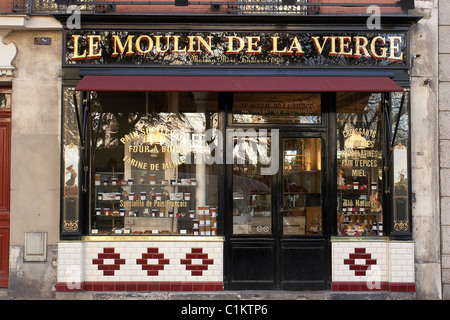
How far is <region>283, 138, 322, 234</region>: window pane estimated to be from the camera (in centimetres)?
814

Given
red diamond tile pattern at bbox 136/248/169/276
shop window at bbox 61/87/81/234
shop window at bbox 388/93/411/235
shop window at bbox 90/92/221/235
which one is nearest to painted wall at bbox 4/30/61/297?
shop window at bbox 61/87/81/234

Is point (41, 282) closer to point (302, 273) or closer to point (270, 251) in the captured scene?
point (270, 251)

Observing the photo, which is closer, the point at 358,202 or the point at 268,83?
the point at 268,83

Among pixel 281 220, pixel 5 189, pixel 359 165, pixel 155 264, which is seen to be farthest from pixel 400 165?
pixel 5 189

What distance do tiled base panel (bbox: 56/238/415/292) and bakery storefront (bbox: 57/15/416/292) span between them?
0.02 meters

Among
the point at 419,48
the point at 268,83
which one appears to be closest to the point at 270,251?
the point at 268,83

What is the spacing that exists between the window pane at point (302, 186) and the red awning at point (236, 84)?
A: 1088 millimetres

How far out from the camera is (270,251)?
8062 millimetres

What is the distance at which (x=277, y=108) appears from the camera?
27.1 ft

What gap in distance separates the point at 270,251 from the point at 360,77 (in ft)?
10.8

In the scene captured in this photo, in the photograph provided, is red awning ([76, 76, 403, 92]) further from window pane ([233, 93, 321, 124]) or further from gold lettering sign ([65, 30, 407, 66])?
window pane ([233, 93, 321, 124])

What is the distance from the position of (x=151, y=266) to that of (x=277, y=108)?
347 centimetres

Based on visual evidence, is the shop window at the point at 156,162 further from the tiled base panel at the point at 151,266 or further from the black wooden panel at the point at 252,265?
the black wooden panel at the point at 252,265

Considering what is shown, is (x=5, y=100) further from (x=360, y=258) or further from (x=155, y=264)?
(x=360, y=258)
